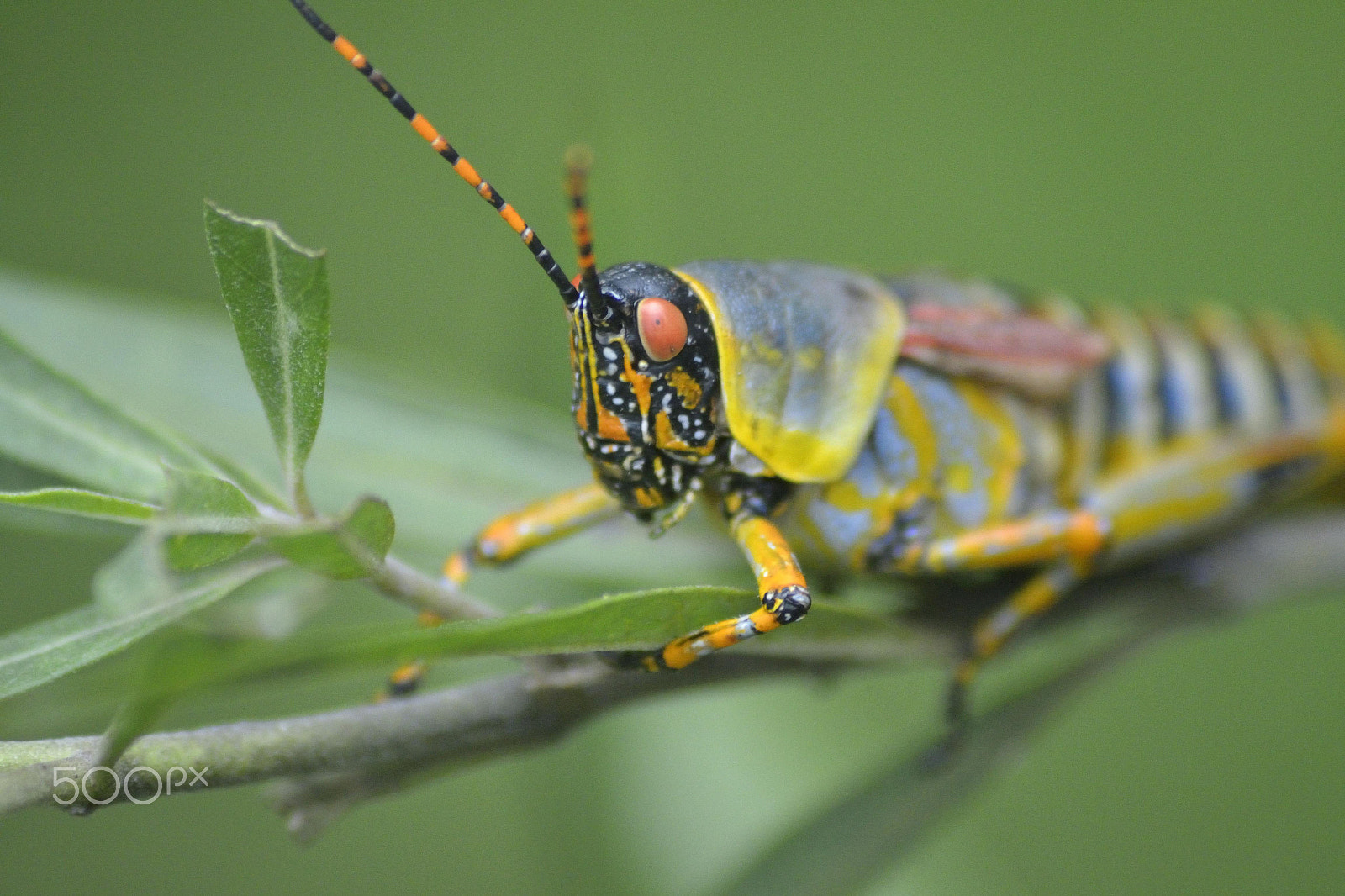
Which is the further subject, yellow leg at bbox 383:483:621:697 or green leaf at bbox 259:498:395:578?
yellow leg at bbox 383:483:621:697

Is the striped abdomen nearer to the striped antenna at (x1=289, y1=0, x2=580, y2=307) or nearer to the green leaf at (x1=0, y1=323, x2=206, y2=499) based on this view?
the striped antenna at (x1=289, y1=0, x2=580, y2=307)

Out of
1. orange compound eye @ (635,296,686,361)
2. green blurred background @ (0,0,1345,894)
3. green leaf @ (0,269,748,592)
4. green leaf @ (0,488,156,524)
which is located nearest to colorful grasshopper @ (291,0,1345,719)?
orange compound eye @ (635,296,686,361)

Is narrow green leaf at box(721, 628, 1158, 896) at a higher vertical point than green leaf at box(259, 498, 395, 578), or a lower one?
lower

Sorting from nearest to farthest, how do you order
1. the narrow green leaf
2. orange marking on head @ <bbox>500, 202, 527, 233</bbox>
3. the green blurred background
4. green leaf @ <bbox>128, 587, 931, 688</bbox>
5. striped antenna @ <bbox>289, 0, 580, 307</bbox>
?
green leaf @ <bbox>128, 587, 931, 688</bbox>
striped antenna @ <bbox>289, 0, 580, 307</bbox>
orange marking on head @ <bbox>500, 202, 527, 233</bbox>
the narrow green leaf
the green blurred background

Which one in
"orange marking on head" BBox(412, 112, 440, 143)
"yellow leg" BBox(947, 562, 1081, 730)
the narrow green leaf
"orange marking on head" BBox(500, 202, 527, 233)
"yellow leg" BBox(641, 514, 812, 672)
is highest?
"orange marking on head" BBox(412, 112, 440, 143)

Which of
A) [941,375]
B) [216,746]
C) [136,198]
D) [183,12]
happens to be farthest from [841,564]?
[183,12]

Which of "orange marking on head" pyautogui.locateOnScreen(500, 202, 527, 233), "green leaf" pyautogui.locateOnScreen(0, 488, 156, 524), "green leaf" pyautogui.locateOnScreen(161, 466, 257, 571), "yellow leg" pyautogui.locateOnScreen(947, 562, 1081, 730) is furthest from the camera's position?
"yellow leg" pyautogui.locateOnScreen(947, 562, 1081, 730)
